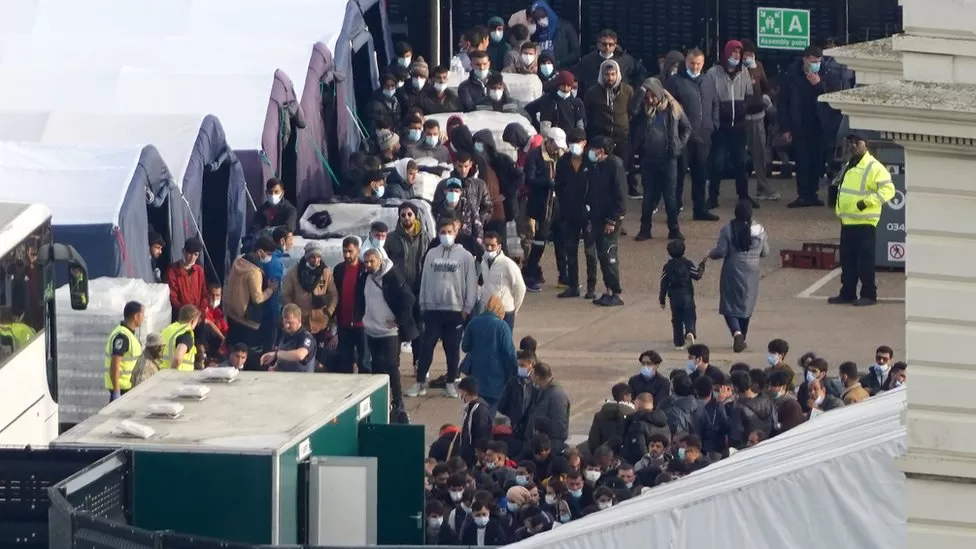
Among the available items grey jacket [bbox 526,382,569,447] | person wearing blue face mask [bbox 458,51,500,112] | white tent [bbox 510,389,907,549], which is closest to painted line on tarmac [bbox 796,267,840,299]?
person wearing blue face mask [bbox 458,51,500,112]

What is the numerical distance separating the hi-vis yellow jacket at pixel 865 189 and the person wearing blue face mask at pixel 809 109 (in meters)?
4.30

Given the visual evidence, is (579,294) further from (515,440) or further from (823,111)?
(515,440)

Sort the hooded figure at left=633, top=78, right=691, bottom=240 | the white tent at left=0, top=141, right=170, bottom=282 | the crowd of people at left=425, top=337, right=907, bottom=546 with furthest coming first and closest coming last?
the hooded figure at left=633, top=78, right=691, bottom=240
the white tent at left=0, top=141, right=170, bottom=282
the crowd of people at left=425, top=337, right=907, bottom=546

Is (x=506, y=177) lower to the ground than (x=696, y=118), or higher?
lower

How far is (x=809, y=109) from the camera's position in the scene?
2995 cm

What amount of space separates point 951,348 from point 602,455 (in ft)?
19.3

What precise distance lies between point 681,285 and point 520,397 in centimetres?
390

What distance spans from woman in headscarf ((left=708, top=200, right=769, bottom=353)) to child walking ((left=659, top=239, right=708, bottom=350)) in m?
0.24

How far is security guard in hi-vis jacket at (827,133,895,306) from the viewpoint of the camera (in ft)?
83.2

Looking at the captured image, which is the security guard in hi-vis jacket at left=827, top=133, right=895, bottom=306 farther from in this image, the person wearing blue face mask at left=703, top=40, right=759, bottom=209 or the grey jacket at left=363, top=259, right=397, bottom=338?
the grey jacket at left=363, top=259, right=397, bottom=338

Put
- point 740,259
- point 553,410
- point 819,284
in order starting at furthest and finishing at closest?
point 819,284 → point 740,259 → point 553,410

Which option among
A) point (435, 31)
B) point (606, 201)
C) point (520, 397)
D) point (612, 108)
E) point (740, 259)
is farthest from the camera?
point (435, 31)

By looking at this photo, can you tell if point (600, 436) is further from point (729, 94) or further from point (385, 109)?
point (385, 109)

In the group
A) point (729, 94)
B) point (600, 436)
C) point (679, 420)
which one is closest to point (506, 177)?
point (729, 94)
